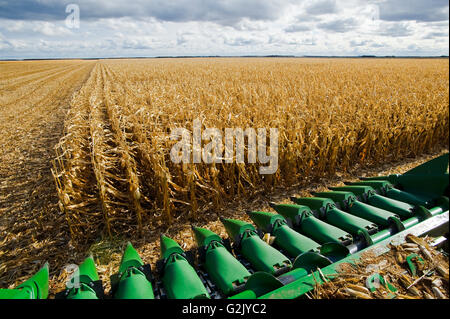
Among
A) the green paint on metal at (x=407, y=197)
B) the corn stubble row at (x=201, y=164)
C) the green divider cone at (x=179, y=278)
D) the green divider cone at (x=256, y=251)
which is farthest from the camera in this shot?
the corn stubble row at (x=201, y=164)

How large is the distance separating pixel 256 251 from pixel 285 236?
343 millimetres

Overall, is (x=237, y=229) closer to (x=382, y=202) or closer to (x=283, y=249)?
(x=283, y=249)

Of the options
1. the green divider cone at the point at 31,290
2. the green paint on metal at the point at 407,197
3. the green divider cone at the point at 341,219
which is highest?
the green paint on metal at the point at 407,197

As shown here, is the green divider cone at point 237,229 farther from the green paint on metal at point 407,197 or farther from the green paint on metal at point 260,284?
the green paint on metal at point 407,197

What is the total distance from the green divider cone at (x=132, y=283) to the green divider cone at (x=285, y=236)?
1.11 m

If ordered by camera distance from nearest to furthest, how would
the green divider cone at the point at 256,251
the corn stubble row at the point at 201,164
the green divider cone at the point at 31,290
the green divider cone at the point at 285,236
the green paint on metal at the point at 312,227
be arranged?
the green divider cone at the point at 31,290
the green divider cone at the point at 256,251
the green divider cone at the point at 285,236
the green paint on metal at the point at 312,227
the corn stubble row at the point at 201,164

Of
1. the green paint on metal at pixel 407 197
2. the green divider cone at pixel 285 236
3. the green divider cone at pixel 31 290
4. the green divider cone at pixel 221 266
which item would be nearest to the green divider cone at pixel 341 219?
the green divider cone at pixel 285 236

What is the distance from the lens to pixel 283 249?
87.0 inches

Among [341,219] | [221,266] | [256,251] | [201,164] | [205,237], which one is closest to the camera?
[221,266]

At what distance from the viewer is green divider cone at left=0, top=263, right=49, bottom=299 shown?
1.53 m

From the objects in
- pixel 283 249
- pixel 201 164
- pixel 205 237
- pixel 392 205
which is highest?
pixel 201 164

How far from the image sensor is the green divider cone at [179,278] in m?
1.66

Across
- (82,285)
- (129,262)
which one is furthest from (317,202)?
(82,285)
